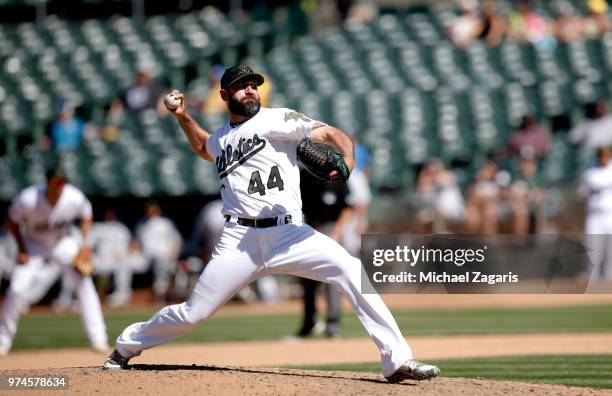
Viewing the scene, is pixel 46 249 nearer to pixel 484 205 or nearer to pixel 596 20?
pixel 484 205

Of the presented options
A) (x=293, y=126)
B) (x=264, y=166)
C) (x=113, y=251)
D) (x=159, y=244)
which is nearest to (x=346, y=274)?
(x=264, y=166)

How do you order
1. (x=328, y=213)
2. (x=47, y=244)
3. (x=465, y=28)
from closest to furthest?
(x=47, y=244) < (x=328, y=213) < (x=465, y=28)

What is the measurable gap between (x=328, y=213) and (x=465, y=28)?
8.90 meters

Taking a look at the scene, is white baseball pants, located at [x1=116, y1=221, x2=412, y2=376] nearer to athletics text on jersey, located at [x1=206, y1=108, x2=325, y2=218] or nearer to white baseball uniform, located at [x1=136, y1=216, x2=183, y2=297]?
athletics text on jersey, located at [x1=206, y1=108, x2=325, y2=218]

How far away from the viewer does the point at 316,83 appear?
19734mm

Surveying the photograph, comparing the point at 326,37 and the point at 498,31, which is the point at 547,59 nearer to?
the point at 498,31

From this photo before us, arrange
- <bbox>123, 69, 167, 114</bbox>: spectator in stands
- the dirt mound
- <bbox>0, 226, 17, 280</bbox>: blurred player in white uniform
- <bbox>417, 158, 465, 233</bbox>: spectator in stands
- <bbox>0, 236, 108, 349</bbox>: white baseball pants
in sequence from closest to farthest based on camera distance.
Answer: the dirt mound, <bbox>0, 236, 108, 349</bbox>: white baseball pants, <bbox>417, 158, 465, 233</bbox>: spectator in stands, <bbox>0, 226, 17, 280</bbox>: blurred player in white uniform, <bbox>123, 69, 167, 114</bbox>: spectator in stands

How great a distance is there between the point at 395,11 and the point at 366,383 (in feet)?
51.9

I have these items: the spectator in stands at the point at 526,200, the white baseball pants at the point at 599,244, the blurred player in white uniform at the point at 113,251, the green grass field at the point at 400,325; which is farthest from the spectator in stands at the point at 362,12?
the green grass field at the point at 400,325

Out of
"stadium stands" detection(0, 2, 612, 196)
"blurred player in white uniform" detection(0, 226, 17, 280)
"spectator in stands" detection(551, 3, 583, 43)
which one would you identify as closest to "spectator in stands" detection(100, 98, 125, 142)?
"stadium stands" detection(0, 2, 612, 196)

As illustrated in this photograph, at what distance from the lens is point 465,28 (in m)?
19.3

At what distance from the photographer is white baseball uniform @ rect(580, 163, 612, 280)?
15.4 meters

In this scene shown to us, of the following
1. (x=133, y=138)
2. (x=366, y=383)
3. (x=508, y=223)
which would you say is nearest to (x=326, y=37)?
(x=133, y=138)

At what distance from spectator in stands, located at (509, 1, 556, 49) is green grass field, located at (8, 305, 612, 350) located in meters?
5.81
